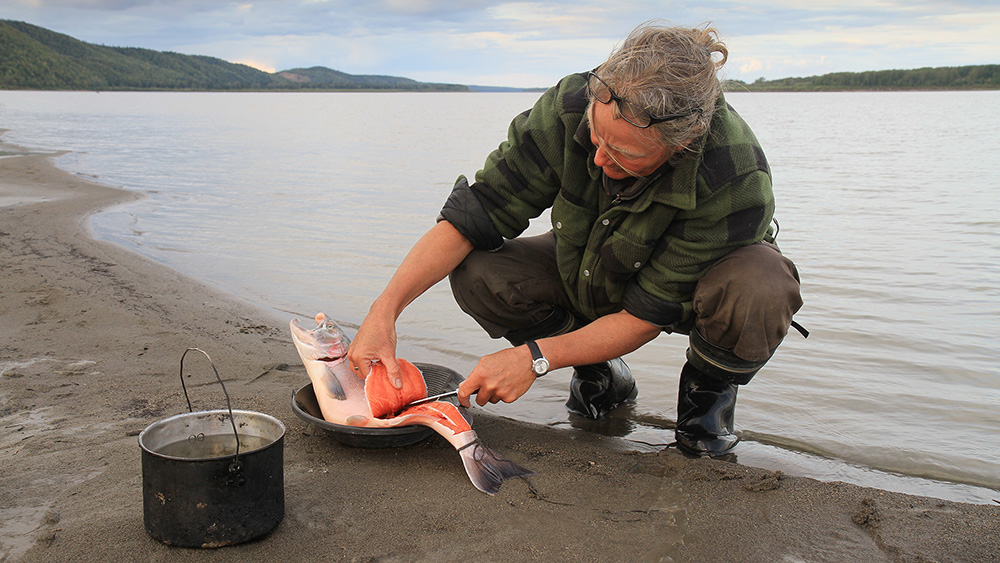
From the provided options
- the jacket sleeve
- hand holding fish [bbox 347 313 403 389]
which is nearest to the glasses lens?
the jacket sleeve

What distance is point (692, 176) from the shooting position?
2543mm

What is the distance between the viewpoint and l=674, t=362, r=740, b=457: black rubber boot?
3.05 meters

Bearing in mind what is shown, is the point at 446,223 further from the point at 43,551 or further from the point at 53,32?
the point at 53,32

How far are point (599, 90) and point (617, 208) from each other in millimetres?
493

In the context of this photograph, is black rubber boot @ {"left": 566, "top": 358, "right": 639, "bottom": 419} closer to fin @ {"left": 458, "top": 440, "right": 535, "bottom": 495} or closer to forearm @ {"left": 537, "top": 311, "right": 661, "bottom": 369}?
forearm @ {"left": 537, "top": 311, "right": 661, "bottom": 369}

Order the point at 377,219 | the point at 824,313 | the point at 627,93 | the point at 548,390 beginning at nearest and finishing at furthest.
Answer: the point at 627,93, the point at 548,390, the point at 824,313, the point at 377,219

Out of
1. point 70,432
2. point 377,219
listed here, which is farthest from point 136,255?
point 70,432

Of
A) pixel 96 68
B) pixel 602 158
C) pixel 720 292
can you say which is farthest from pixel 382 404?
pixel 96 68

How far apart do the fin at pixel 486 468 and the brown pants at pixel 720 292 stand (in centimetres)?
85

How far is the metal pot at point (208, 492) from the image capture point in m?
2.00

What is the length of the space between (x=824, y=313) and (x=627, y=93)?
382 centimetres

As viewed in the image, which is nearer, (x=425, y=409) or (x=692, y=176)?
(x=692, y=176)

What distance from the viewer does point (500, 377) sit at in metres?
2.67

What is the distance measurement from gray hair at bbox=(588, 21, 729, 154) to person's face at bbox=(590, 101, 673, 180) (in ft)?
0.15
